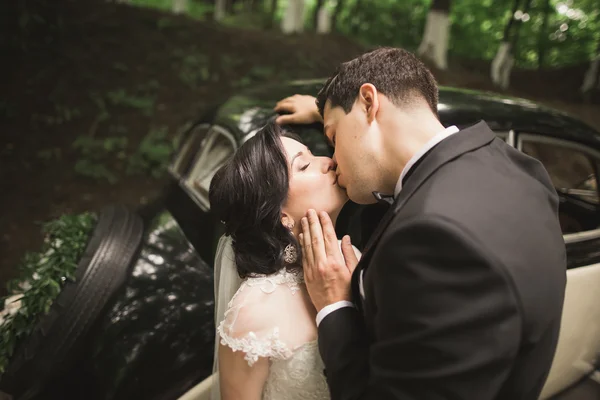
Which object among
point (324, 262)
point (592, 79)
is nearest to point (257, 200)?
point (324, 262)

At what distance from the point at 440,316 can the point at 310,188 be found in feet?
2.46

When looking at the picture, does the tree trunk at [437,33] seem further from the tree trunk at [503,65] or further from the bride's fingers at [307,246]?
the bride's fingers at [307,246]

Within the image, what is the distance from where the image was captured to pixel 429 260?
3.45 ft

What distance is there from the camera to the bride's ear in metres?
1.70

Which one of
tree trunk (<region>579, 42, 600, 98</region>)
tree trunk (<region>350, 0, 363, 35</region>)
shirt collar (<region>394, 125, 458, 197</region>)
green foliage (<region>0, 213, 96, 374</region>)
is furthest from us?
tree trunk (<region>350, 0, 363, 35</region>)

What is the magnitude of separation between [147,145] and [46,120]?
1284mm

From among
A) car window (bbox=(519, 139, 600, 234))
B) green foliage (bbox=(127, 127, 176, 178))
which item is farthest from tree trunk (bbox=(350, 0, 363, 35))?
car window (bbox=(519, 139, 600, 234))

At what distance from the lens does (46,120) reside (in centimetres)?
549

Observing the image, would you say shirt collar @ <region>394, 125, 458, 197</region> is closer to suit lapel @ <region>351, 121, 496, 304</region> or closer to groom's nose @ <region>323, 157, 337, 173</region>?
suit lapel @ <region>351, 121, 496, 304</region>

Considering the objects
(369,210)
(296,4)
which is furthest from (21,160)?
(296,4)

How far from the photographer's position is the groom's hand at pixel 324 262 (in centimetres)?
146

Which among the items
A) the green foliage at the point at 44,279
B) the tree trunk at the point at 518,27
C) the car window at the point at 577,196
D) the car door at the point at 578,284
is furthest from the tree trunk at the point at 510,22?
the green foliage at the point at 44,279

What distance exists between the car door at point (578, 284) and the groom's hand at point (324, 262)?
1232mm

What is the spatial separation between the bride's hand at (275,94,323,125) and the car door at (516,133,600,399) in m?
1.06
